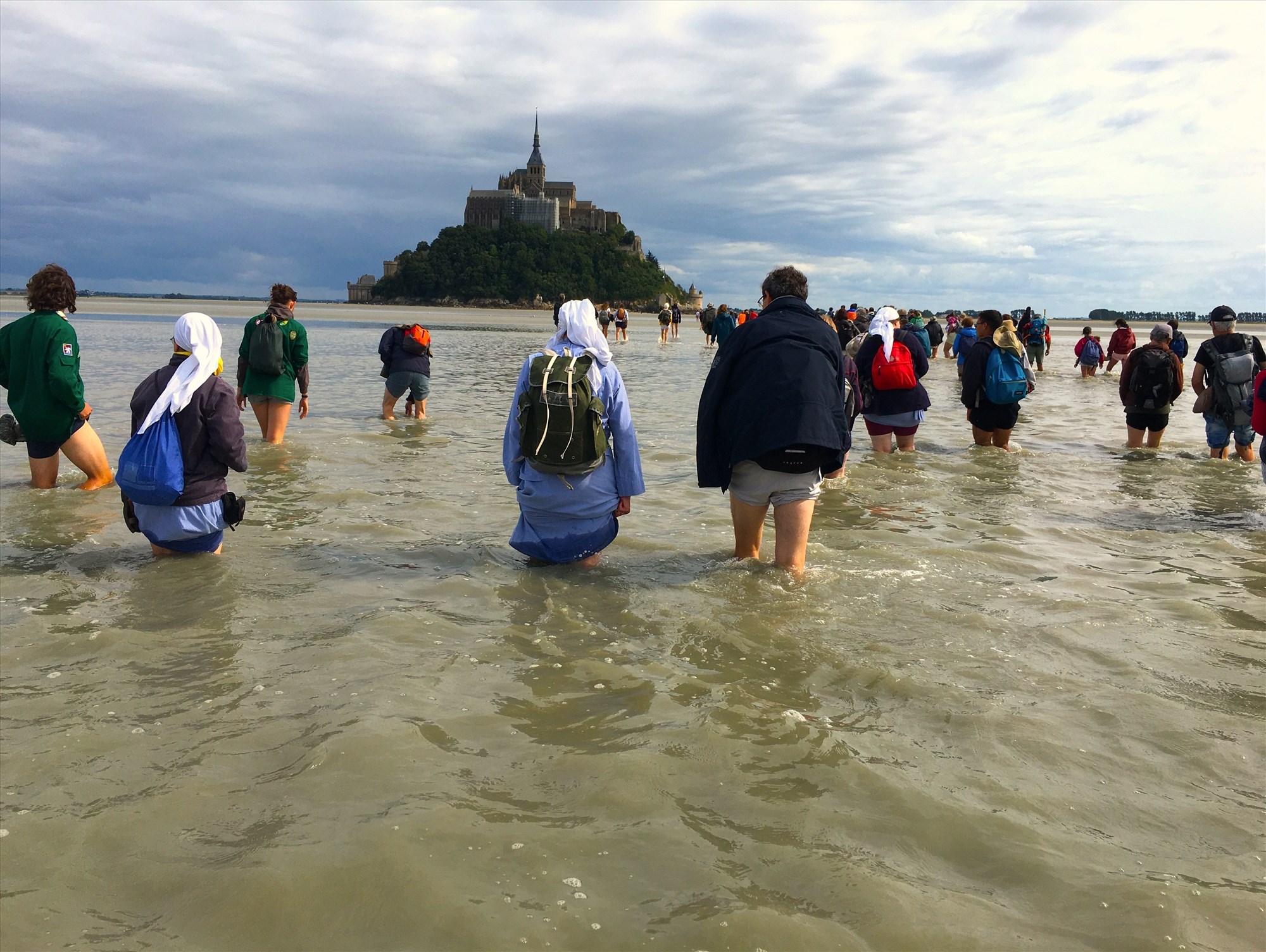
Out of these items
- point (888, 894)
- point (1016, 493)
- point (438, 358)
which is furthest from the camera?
point (438, 358)

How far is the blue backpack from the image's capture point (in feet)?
34.0

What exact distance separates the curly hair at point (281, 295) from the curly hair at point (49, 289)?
264 cm

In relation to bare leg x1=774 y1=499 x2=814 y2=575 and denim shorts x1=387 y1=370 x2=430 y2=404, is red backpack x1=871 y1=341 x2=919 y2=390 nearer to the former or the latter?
bare leg x1=774 y1=499 x2=814 y2=575

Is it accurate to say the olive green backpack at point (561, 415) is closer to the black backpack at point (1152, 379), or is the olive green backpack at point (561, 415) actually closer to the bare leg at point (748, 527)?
the bare leg at point (748, 527)

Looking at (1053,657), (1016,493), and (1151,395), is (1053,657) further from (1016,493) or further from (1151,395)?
(1151,395)

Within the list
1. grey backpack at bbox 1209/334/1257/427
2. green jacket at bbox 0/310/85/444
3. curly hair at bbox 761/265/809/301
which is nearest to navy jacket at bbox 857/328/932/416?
grey backpack at bbox 1209/334/1257/427

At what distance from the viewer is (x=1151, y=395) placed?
11.5 metres

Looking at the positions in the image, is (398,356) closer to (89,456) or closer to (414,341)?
(414,341)

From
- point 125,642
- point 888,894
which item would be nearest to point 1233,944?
point 888,894

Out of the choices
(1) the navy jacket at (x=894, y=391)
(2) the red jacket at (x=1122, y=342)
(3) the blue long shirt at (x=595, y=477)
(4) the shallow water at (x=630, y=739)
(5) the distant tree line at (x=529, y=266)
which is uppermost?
(5) the distant tree line at (x=529, y=266)

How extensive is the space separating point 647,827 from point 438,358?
25534 millimetres

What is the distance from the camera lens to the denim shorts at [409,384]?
13.0 m

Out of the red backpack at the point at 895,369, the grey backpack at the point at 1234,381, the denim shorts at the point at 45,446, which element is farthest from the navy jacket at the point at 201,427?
the grey backpack at the point at 1234,381

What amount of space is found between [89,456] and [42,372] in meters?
0.90
